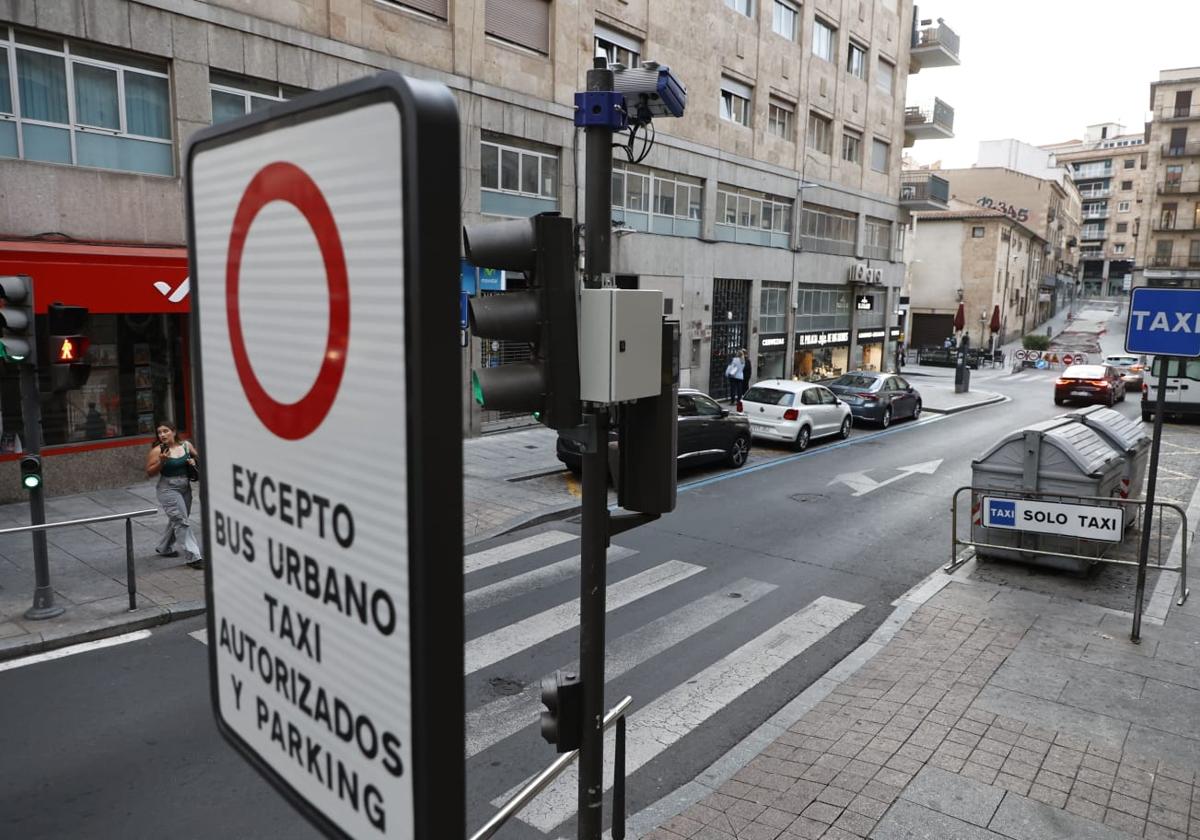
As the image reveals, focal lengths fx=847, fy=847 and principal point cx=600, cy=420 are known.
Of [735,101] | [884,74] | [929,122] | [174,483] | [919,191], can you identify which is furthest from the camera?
[919,191]

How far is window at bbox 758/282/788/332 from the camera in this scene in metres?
31.1

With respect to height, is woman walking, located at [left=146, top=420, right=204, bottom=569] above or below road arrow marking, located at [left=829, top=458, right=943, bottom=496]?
above

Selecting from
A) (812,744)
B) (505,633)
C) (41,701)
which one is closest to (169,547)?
(41,701)

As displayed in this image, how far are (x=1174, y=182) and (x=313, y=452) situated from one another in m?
90.0

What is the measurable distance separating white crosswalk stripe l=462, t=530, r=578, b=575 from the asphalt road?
71 mm

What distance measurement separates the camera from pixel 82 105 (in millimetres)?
13359

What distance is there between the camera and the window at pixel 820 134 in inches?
1313

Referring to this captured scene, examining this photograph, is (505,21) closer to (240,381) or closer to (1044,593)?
(1044,593)

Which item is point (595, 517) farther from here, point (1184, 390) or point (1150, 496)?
point (1184, 390)

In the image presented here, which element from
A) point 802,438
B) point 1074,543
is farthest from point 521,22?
point 1074,543

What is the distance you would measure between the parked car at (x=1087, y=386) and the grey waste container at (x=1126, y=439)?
778 inches

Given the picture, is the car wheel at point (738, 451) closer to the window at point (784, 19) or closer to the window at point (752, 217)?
the window at point (752, 217)

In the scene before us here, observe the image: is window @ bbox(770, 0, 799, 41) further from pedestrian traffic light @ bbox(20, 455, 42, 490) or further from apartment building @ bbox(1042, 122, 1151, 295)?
apartment building @ bbox(1042, 122, 1151, 295)

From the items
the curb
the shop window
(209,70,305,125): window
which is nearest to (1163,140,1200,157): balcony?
(209,70,305,125): window
